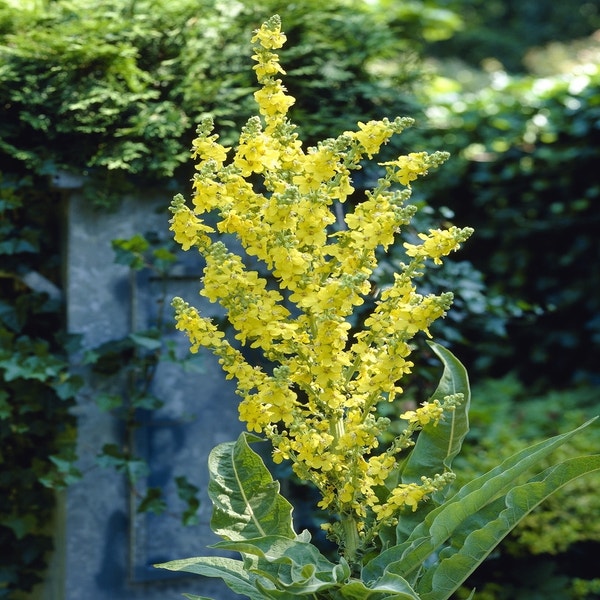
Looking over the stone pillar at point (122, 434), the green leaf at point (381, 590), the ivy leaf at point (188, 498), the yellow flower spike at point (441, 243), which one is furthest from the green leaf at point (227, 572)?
the stone pillar at point (122, 434)

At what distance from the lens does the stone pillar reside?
2881 mm

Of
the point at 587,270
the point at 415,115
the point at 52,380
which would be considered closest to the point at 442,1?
the point at 587,270

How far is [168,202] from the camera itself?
3.01 meters

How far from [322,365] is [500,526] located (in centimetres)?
45

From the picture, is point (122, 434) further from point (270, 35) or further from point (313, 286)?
point (270, 35)

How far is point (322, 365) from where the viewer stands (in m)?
1.75

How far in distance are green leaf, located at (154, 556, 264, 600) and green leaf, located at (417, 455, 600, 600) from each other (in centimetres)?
34

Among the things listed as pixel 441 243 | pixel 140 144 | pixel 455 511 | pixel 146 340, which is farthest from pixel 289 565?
pixel 140 144

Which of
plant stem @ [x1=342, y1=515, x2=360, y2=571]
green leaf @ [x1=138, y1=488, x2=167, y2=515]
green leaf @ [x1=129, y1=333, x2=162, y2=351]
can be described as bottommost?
green leaf @ [x1=138, y1=488, x2=167, y2=515]

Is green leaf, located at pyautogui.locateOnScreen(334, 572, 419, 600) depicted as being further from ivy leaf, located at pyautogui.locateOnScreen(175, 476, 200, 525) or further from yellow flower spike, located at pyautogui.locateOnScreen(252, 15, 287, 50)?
ivy leaf, located at pyautogui.locateOnScreen(175, 476, 200, 525)

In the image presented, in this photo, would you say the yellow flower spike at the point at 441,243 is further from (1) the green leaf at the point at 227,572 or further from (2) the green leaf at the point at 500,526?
(1) the green leaf at the point at 227,572

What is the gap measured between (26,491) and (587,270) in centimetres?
320

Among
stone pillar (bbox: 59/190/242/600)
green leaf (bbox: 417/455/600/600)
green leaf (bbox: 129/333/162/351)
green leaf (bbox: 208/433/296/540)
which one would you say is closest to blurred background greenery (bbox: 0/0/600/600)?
stone pillar (bbox: 59/190/242/600)

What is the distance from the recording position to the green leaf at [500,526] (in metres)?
1.69
